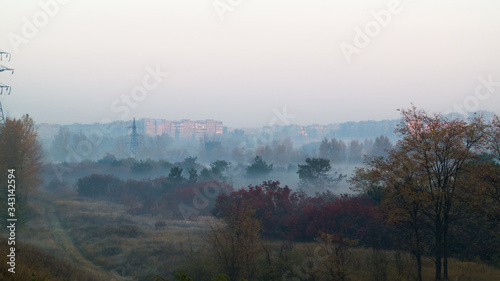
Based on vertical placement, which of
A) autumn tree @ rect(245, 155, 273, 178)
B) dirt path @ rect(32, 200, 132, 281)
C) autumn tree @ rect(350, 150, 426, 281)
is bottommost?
dirt path @ rect(32, 200, 132, 281)

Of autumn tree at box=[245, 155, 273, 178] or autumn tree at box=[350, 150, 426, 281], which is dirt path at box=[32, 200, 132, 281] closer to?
autumn tree at box=[350, 150, 426, 281]

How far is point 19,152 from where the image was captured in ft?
→ 87.1

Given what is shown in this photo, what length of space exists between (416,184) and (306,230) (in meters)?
10.3

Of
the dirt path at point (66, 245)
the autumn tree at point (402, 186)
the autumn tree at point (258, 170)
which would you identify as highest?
the autumn tree at point (402, 186)

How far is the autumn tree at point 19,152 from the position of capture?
2538 centimetres

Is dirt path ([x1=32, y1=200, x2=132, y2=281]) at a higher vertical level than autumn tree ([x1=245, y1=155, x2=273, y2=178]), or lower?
lower

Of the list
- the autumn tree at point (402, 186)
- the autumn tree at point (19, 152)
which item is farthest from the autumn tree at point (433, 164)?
the autumn tree at point (19, 152)

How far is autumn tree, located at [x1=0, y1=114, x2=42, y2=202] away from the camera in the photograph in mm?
25375

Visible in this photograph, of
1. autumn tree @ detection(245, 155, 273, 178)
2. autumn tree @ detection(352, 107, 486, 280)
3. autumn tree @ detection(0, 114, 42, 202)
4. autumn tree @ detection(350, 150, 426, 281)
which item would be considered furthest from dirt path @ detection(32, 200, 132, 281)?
autumn tree @ detection(245, 155, 273, 178)

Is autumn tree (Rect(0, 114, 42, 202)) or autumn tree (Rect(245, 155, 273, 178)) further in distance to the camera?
autumn tree (Rect(245, 155, 273, 178))

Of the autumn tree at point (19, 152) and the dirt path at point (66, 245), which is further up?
the autumn tree at point (19, 152)

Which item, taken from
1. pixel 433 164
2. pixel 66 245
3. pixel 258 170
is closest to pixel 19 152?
pixel 66 245

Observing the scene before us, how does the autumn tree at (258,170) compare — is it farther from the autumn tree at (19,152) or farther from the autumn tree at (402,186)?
the autumn tree at (402,186)

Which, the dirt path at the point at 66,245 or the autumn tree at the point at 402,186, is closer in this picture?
the autumn tree at the point at 402,186
